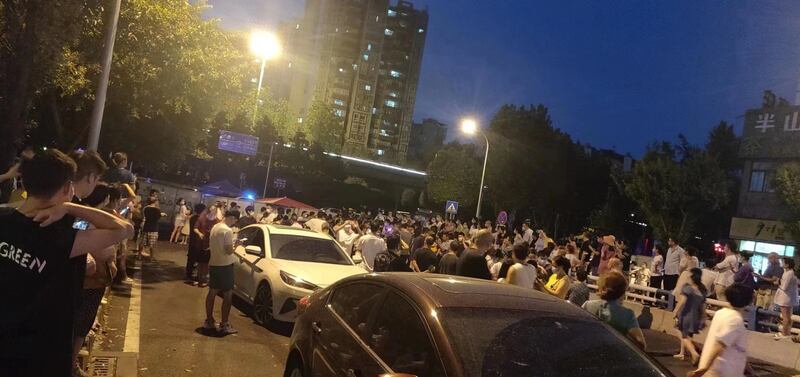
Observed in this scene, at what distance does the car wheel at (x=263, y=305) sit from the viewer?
8.92m

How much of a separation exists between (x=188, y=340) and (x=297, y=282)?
162 centimetres

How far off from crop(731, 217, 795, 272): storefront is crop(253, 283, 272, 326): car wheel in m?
27.4

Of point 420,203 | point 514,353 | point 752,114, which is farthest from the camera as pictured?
point 420,203

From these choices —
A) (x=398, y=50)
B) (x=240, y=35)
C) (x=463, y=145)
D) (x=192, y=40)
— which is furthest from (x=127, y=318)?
(x=398, y=50)

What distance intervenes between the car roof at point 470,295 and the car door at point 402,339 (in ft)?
0.28

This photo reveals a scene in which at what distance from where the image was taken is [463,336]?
3273 millimetres

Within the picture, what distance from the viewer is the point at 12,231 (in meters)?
2.43

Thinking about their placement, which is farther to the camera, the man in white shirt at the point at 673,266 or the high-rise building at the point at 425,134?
the high-rise building at the point at 425,134

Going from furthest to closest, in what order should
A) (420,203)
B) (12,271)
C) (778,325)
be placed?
(420,203) < (778,325) < (12,271)

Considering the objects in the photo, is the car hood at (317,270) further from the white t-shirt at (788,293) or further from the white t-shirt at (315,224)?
the white t-shirt at (788,293)

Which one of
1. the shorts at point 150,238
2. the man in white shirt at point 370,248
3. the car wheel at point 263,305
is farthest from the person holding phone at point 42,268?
the shorts at point 150,238

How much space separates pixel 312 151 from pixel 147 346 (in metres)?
55.0

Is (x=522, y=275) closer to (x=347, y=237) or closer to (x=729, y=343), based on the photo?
(x=729, y=343)

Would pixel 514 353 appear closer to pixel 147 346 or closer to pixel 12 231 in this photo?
pixel 12 231
